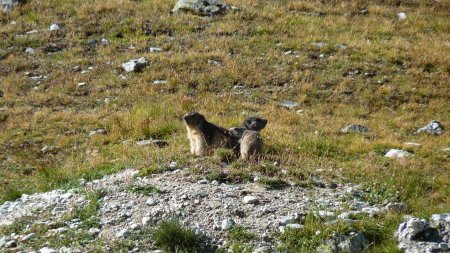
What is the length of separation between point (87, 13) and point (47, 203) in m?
15.1

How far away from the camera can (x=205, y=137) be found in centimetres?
1141

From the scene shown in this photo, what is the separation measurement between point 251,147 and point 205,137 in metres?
1.15

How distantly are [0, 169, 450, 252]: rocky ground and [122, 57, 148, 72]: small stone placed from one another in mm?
9429

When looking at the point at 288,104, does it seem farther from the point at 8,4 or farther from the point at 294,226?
the point at 8,4

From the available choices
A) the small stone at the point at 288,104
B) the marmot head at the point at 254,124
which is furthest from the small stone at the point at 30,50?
the marmot head at the point at 254,124

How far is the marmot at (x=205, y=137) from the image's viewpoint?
11.4 metres

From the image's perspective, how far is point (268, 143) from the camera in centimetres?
1214

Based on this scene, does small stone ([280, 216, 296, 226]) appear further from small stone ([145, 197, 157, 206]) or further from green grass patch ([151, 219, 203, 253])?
small stone ([145, 197, 157, 206])

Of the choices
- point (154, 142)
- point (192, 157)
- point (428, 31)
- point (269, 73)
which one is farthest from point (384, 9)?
point (192, 157)

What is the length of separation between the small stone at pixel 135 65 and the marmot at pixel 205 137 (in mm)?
7853

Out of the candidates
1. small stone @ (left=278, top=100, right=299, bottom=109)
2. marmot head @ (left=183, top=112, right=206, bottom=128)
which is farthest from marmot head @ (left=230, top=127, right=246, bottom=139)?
small stone @ (left=278, top=100, right=299, bottom=109)

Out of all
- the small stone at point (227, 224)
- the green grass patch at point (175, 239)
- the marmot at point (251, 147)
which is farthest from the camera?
the marmot at point (251, 147)

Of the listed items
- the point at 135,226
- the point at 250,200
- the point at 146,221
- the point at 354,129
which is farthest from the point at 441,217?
the point at 354,129

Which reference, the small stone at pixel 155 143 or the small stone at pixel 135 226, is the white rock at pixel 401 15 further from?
the small stone at pixel 135 226
